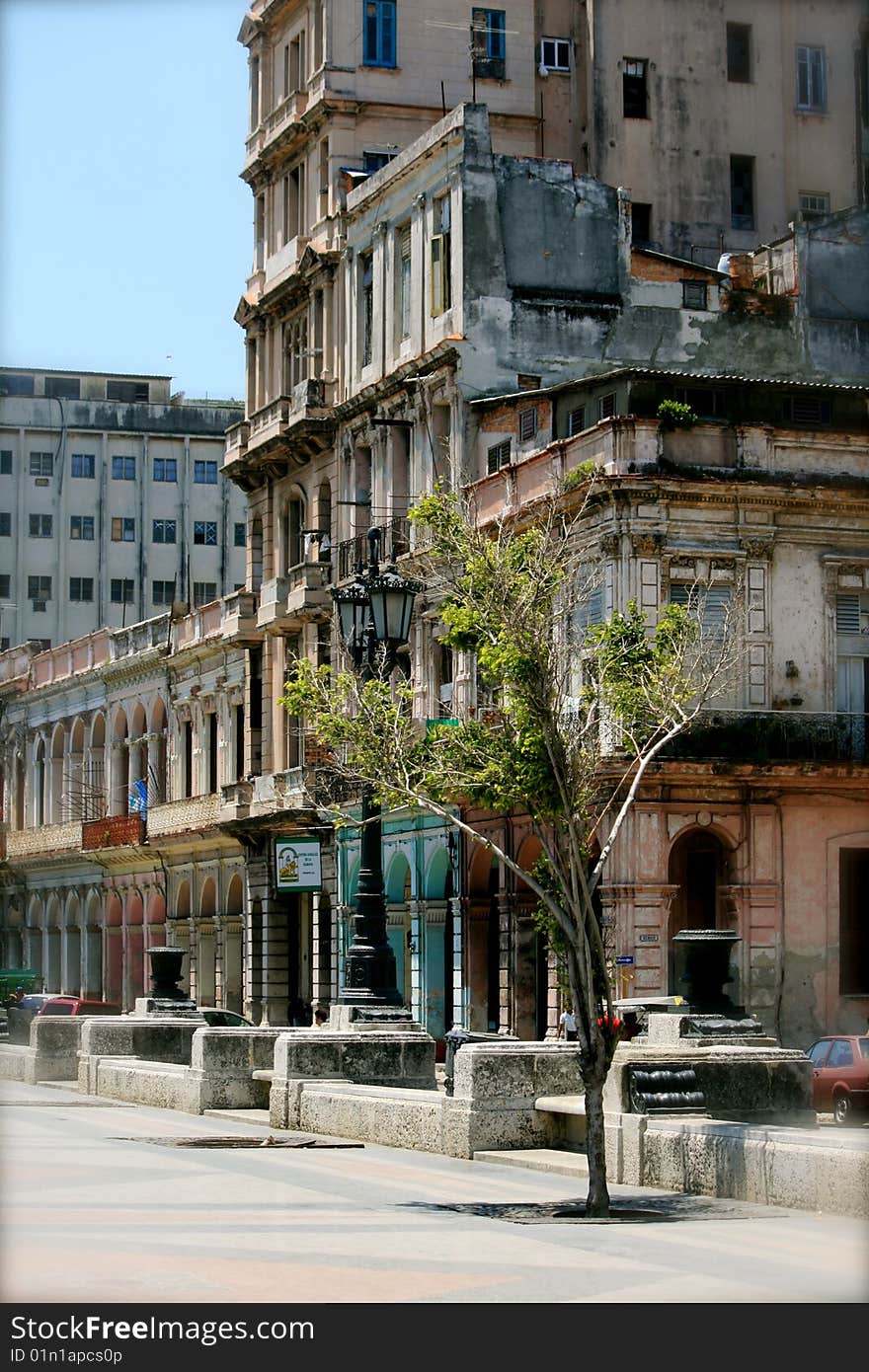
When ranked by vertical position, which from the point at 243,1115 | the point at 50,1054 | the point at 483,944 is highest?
the point at 483,944

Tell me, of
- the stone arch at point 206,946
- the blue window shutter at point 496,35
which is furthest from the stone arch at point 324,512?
the stone arch at point 206,946

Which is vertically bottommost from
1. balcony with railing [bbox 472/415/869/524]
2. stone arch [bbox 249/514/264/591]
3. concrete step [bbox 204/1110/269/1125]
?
concrete step [bbox 204/1110/269/1125]

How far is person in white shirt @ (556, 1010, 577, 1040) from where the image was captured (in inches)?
1434

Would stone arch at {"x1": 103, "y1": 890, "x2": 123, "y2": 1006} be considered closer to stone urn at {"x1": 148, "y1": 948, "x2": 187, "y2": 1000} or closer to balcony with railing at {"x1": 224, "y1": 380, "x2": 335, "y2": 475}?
balcony with railing at {"x1": 224, "y1": 380, "x2": 335, "y2": 475}

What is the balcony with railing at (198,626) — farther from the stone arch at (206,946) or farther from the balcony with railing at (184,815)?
the stone arch at (206,946)

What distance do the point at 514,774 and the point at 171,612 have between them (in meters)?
44.6

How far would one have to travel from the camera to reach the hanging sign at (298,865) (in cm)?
5019

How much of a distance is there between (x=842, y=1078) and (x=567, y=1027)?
804 cm

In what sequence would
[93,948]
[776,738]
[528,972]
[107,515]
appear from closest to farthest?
1. [776,738]
2. [528,972]
3. [93,948]
4. [107,515]

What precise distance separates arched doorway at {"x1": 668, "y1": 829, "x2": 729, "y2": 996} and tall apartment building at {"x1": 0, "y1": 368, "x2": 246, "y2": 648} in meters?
49.1

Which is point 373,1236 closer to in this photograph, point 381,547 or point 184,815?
point 381,547

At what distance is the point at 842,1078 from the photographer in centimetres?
2942

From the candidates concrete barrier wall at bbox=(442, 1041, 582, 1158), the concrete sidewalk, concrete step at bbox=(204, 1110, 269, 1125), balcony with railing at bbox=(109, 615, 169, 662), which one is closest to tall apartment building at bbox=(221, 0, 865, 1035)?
balcony with railing at bbox=(109, 615, 169, 662)

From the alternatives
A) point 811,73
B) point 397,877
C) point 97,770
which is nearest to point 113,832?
point 97,770
